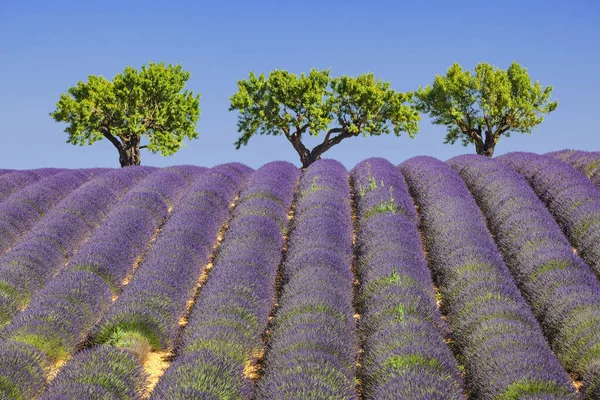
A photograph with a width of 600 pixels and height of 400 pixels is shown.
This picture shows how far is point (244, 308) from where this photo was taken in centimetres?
1120

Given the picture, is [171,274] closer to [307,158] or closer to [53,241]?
[53,241]

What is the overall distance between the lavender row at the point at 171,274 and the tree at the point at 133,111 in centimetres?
2284

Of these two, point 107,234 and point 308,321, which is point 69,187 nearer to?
point 107,234

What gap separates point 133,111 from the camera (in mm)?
41031

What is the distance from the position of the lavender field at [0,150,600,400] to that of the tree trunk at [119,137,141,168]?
20.4 meters

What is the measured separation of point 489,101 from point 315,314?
117 ft

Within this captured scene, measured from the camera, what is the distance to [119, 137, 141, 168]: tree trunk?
4103 cm

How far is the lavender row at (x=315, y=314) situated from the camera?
8.42 metres

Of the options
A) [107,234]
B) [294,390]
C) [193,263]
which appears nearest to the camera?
[294,390]

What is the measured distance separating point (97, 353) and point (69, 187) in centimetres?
A: 1241

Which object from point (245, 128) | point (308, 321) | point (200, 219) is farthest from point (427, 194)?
point (245, 128)

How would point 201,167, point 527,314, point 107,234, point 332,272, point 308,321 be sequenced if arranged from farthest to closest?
point 201,167 → point 107,234 → point 332,272 → point 527,314 → point 308,321

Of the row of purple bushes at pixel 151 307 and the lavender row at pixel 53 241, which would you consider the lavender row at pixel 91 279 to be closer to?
the row of purple bushes at pixel 151 307

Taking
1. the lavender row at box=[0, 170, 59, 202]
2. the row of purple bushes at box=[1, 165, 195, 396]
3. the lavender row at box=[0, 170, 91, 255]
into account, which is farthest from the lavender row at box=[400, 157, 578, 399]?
the lavender row at box=[0, 170, 59, 202]
